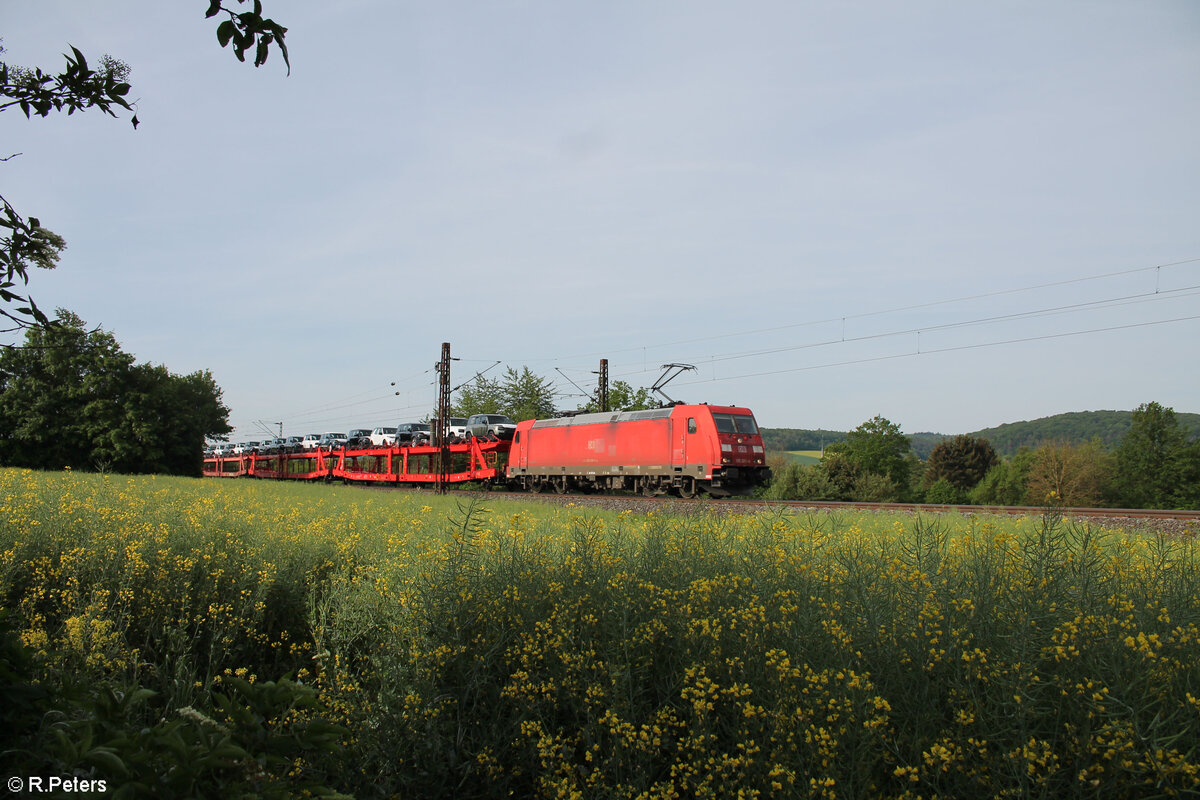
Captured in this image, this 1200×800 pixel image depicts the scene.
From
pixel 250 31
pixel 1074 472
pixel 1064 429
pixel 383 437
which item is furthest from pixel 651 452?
pixel 1064 429

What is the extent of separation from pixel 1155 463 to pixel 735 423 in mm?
52980

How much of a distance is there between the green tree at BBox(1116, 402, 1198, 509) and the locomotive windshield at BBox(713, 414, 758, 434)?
45491 millimetres

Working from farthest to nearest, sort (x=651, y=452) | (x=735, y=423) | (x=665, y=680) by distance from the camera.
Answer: (x=651, y=452) < (x=735, y=423) < (x=665, y=680)

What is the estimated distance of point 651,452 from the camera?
2672cm

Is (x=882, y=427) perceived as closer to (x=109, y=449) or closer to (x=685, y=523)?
(x=109, y=449)

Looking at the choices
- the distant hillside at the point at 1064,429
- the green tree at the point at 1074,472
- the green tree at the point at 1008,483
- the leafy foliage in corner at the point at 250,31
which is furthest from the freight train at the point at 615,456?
the distant hillside at the point at 1064,429

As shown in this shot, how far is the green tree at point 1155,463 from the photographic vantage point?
55.0 meters

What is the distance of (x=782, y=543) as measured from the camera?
5766 mm

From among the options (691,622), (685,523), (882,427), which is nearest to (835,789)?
(691,622)

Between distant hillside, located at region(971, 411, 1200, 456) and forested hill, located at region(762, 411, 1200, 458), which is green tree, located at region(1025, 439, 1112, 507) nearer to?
distant hillside, located at region(971, 411, 1200, 456)

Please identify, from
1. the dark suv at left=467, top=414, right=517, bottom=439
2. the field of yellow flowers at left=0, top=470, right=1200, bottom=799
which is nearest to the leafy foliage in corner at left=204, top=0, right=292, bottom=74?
the field of yellow flowers at left=0, top=470, right=1200, bottom=799

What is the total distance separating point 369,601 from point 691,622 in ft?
10.1

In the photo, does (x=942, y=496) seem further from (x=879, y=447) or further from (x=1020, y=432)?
(x=1020, y=432)

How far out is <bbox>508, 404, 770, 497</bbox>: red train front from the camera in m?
24.3
